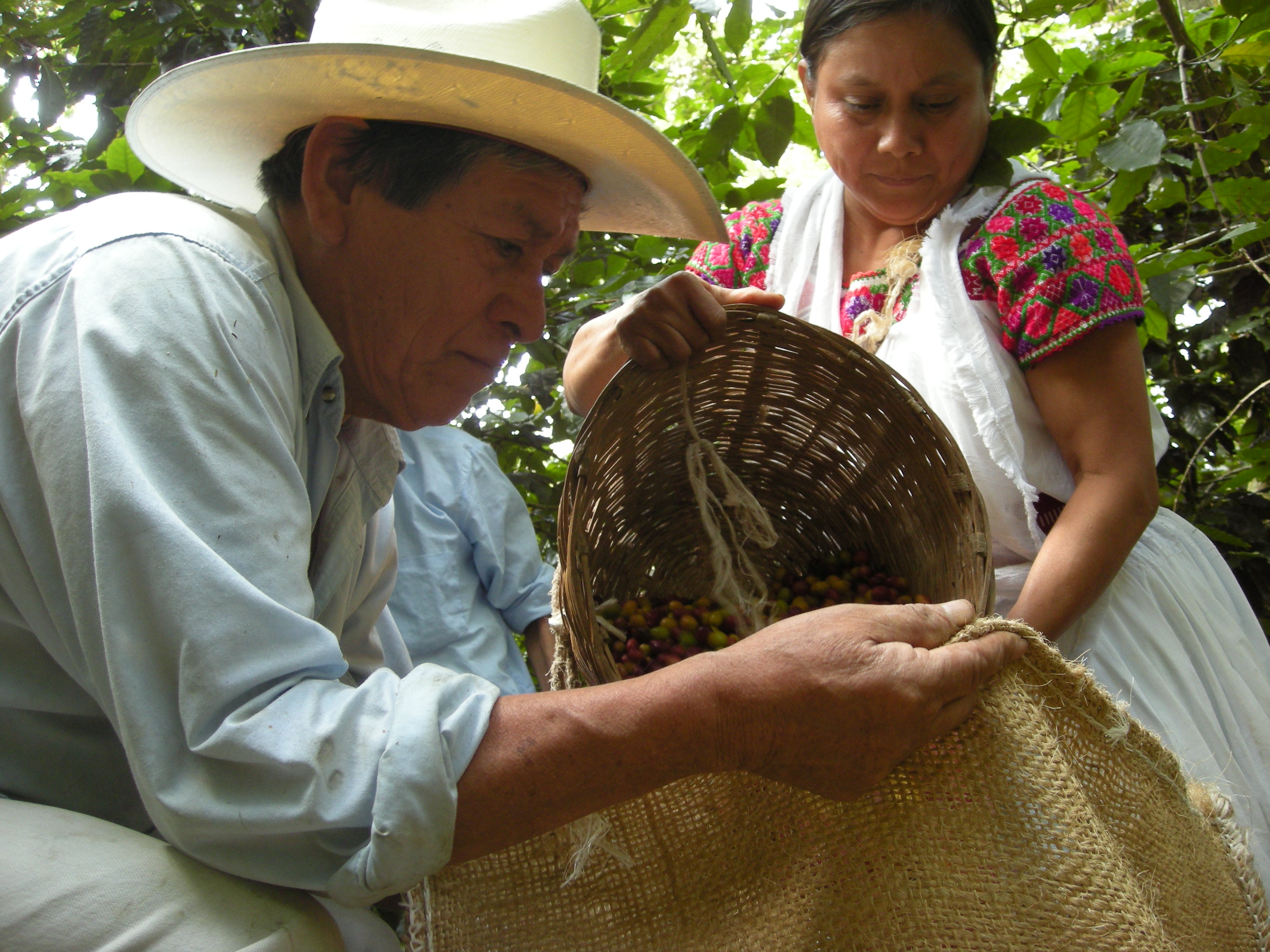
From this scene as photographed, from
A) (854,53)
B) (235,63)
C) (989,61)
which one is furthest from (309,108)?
(989,61)

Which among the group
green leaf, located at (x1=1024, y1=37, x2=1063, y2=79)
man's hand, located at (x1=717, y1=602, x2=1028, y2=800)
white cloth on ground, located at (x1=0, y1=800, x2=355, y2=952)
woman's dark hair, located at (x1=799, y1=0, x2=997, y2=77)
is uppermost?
green leaf, located at (x1=1024, y1=37, x2=1063, y2=79)

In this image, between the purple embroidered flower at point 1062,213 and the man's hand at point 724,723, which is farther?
the purple embroidered flower at point 1062,213

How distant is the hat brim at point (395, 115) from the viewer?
1338mm

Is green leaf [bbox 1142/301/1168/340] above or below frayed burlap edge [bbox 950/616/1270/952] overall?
above

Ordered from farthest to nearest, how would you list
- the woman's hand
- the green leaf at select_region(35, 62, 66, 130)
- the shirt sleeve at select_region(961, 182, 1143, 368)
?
the green leaf at select_region(35, 62, 66, 130)
the shirt sleeve at select_region(961, 182, 1143, 368)
the woman's hand

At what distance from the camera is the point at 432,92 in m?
1.36

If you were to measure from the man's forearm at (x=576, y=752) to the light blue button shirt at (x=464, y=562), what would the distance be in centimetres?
161

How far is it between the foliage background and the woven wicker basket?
23.4 inches

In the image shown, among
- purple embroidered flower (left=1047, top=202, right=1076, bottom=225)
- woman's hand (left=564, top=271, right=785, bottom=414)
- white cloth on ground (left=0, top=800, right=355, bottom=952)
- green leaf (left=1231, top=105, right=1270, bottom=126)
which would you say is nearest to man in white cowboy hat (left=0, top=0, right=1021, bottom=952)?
white cloth on ground (left=0, top=800, right=355, bottom=952)

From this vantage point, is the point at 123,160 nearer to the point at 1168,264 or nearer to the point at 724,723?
the point at 724,723

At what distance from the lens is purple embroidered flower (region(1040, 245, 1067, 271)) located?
5.67ft

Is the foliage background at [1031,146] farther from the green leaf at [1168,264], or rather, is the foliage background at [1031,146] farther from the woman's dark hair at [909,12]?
the woman's dark hair at [909,12]

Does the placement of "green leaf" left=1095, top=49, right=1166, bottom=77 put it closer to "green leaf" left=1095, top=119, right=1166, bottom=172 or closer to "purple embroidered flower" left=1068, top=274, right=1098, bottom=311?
"green leaf" left=1095, top=119, right=1166, bottom=172

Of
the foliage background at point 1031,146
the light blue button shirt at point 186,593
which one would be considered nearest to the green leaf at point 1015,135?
the foliage background at point 1031,146
